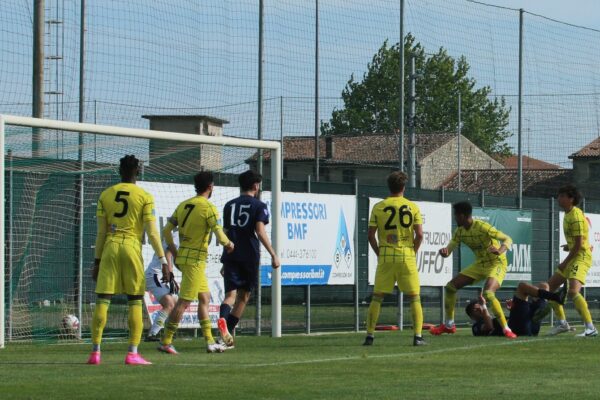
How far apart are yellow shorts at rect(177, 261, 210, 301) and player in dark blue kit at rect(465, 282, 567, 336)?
586 centimetres

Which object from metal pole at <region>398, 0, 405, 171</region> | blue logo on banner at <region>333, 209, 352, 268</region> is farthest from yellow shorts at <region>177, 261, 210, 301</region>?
metal pole at <region>398, 0, 405, 171</region>

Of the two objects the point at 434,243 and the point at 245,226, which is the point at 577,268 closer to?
the point at 434,243

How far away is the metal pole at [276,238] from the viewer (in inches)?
730

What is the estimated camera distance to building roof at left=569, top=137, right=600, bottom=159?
31938mm

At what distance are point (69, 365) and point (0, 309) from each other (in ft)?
8.63

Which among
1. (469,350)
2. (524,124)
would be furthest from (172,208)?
(524,124)

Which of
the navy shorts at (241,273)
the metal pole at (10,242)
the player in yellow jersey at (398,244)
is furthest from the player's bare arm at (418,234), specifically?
the metal pole at (10,242)

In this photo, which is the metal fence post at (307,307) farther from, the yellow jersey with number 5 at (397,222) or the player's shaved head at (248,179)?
the player's shaved head at (248,179)

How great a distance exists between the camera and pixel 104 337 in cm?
1794

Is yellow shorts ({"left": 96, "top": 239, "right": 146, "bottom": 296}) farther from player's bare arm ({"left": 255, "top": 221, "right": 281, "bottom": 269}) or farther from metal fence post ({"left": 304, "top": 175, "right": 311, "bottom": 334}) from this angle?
metal fence post ({"left": 304, "top": 175, "right": 311, "bottom": 334})

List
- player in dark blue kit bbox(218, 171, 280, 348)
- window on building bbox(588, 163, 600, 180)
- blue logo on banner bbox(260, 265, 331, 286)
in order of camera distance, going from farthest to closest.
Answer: window on building bbox(588, 163, 600, 180), blue logo on banner bbox(260, 265, 331, 286), player in dark blue kit bbox(218, 171, 280, 348)

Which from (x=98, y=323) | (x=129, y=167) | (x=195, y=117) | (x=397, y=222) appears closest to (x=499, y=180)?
(x=195, y=117)

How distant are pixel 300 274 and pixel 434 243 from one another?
3742 mm

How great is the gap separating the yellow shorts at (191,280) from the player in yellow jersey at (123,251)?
135 cm
